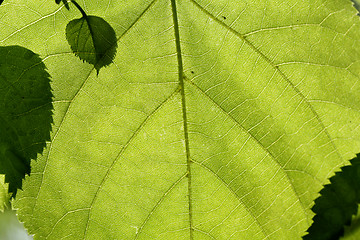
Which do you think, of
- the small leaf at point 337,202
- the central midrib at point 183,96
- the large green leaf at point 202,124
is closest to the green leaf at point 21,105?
the large green leaf at point 202,124

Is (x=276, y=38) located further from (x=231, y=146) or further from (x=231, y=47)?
(x=231, y=146)

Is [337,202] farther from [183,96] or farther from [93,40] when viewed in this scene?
[93,40]

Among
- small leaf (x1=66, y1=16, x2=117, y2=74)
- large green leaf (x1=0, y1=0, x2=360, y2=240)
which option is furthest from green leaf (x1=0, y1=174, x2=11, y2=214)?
small leaf (x1=66, y1=16, x2=117, y2=74)

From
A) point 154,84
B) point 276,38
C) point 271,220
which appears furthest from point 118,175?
point 276,38

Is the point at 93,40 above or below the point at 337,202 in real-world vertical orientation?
above

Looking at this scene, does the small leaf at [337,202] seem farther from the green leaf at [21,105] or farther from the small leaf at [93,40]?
the green leaf at [21,105]

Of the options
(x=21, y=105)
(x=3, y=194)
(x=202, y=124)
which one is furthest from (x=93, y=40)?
(x=3, y=194)
